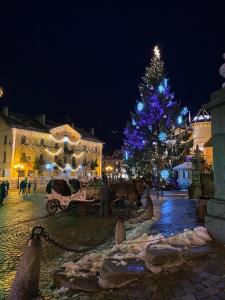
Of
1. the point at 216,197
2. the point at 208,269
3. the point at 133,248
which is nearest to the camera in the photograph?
the point at 208,269

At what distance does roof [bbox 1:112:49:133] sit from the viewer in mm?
51684

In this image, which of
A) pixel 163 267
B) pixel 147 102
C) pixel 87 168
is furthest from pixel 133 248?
pixel 87 168

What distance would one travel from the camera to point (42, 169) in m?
56.3

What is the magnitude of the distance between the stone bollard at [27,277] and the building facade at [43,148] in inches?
1740

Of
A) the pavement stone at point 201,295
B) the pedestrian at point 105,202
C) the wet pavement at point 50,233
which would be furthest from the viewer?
the pedestrian at point 105,202

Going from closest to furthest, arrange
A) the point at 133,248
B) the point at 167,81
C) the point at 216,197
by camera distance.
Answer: the point at 133,248 → the point at 216,197 → the point at 167,81

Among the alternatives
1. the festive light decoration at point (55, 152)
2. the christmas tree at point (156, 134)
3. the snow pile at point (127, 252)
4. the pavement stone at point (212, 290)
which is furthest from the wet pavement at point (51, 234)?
the festive light decoration at point (55, 152)

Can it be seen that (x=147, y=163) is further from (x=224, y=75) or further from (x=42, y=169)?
(x=42, y=169)

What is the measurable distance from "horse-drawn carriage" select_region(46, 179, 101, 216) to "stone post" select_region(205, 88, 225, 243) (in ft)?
31.2

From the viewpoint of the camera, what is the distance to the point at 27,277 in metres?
4.52

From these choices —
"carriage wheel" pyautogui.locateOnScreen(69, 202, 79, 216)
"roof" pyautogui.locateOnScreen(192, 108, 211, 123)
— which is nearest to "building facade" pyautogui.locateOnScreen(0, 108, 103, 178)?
→ "roof" pyautogui.locateOnScreen(192, 108, 211, 123)

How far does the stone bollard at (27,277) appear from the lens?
175 inches

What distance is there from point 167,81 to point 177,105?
3.33 m

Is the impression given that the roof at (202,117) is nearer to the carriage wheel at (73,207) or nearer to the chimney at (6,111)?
the carriage wheel at (73,207)
